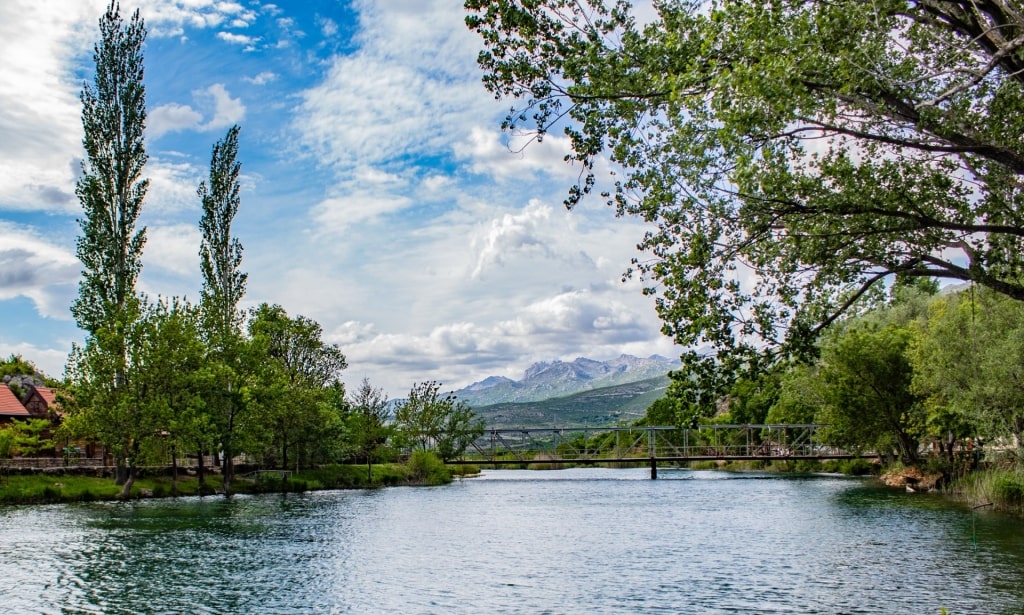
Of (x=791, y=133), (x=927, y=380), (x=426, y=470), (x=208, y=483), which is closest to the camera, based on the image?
(x=791, y=133)

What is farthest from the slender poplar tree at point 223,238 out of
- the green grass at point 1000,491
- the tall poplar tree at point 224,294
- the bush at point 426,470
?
the green grass at point 1000,491

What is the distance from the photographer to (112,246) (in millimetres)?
61625

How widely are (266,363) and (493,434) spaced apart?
44578mm

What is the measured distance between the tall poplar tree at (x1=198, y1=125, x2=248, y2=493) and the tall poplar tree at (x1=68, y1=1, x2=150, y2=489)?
7.29 m

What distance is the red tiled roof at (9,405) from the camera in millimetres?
75375

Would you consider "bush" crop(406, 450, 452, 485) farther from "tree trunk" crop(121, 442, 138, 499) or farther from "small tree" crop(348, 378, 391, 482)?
"tree trunk" crop(121, 442, 138, 499)

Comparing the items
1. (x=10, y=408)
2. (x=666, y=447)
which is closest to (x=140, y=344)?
(x=10, y=408)

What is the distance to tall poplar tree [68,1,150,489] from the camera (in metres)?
59.4

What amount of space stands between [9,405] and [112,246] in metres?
26.8

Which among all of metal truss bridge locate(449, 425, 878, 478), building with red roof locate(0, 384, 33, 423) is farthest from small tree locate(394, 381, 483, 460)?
building with red roof locate(0, 384, 33, 423)

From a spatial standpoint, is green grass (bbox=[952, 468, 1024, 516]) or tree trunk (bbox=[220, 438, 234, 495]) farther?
tree trunk (bbox=[220, 438, 234, 495])

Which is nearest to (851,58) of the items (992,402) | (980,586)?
(980,586)

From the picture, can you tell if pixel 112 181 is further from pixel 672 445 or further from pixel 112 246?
pixel 672 445

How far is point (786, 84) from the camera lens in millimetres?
14758
